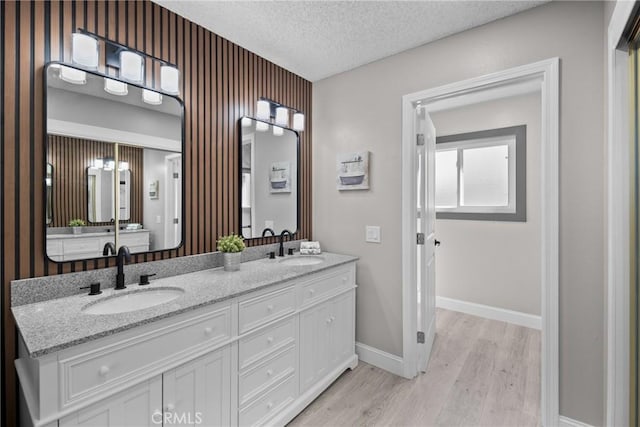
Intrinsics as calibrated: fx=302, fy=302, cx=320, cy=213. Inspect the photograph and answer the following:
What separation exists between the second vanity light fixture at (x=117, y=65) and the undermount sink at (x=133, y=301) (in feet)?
3.55

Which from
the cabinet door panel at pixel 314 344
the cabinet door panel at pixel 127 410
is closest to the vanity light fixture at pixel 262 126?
the cabinet door panel at pixel 314 344

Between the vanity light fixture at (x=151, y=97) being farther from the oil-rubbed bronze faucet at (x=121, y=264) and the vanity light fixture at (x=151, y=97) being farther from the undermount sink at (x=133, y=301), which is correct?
the undermount sink at (x=133, y=301)

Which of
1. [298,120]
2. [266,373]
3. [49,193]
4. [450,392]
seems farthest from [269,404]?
[298,120]

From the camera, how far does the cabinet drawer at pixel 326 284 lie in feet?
6.48

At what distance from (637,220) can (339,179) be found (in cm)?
187

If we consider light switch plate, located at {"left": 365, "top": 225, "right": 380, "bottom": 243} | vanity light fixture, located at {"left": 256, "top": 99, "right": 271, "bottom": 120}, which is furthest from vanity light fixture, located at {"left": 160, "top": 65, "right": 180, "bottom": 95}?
light switch plate, located at {"left": 365, "top": 225, "right": 380, "bottom": 243}

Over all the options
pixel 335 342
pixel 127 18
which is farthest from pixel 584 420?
pixel 127 18

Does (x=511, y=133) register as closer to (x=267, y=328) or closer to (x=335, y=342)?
(x=335, y=342)

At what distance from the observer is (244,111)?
231cm

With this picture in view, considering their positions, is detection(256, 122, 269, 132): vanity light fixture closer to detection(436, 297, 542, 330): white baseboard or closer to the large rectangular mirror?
the large rectangular mirror

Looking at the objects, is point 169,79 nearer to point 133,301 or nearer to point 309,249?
point 133,301

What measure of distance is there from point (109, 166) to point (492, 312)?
12.5ft

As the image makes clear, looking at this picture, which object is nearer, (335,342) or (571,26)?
(571,26)

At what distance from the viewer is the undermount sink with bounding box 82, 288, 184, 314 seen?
1.41 meters
